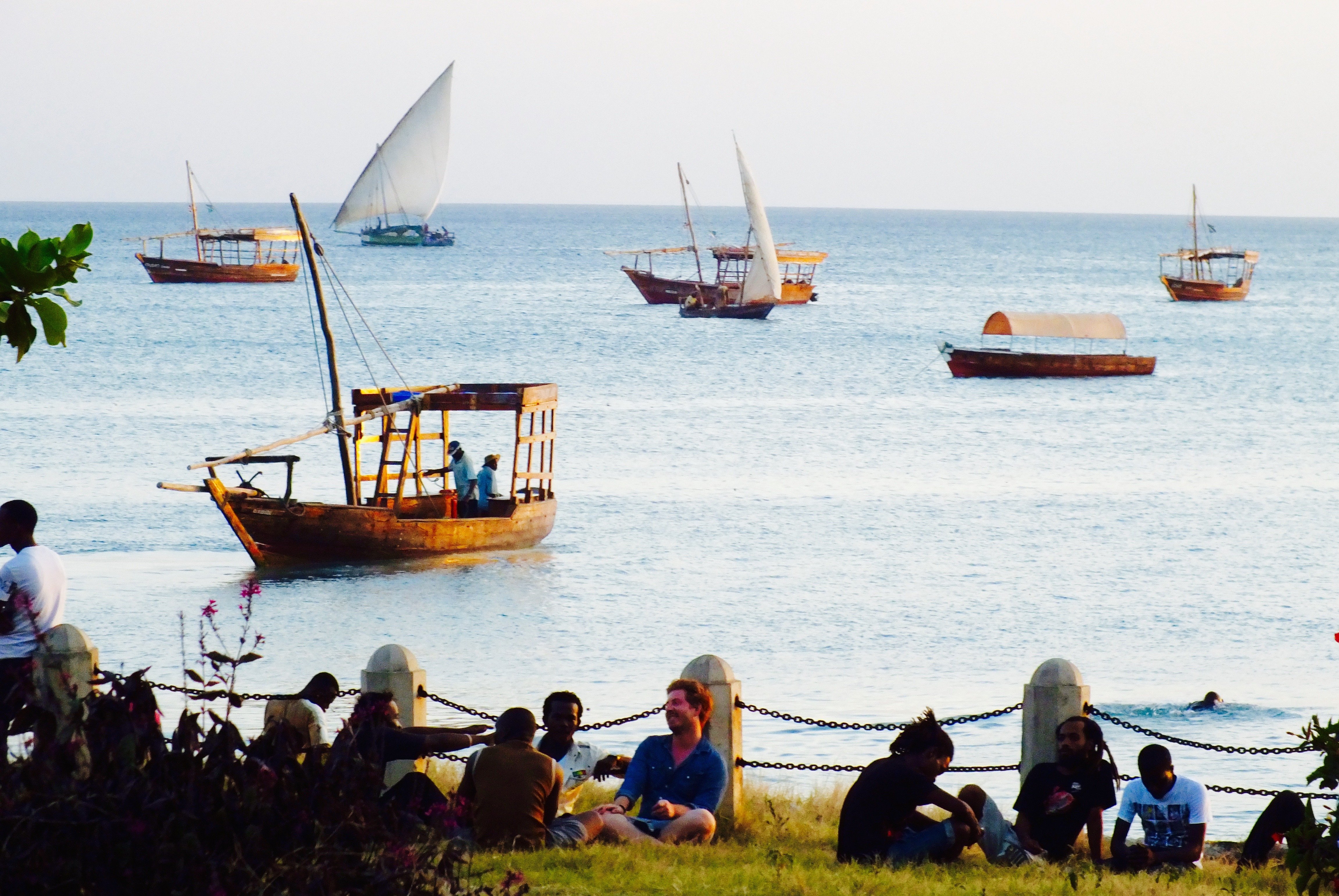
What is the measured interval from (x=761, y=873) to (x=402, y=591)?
19036 millimetres

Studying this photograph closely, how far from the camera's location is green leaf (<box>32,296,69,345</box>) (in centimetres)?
508

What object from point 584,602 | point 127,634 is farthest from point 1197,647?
point 127,634

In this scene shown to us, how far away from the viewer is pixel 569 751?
29.5ft

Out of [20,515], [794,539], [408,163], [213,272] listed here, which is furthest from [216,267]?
[20,515]

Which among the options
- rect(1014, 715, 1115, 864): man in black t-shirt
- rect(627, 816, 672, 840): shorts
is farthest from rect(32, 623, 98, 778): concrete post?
rect(1014, 715, 1115, 864): man in black t-shirt

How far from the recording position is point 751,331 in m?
86.8

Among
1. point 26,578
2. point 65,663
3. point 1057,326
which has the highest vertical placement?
point 1057,326

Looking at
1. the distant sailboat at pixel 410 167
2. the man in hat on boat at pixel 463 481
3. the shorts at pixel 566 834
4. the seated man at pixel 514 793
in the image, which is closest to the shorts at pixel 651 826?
the shorts at pixel 566 834

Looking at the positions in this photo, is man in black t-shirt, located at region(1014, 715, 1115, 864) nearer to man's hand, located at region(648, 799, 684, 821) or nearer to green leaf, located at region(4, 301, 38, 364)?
man's hand, located at region(648, 799, 684, 821)

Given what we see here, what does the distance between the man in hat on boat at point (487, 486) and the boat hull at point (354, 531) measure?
0.17 meters

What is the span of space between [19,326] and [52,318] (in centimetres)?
11

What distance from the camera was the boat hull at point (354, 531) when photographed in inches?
1014

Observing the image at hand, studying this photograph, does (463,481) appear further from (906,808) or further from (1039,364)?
(1039,364)

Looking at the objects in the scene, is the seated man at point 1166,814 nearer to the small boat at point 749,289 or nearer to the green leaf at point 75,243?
the green leaf at point 75,243
